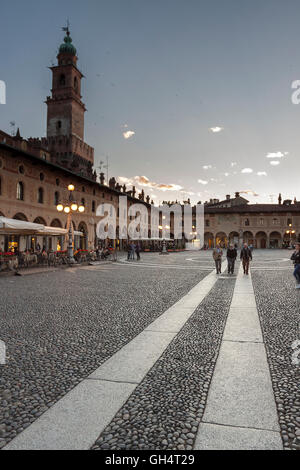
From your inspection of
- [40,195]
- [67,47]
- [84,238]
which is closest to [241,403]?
[40,195]

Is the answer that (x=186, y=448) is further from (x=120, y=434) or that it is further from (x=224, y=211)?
(x=224, y=211)

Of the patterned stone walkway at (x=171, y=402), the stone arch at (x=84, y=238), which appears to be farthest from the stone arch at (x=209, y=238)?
the patterned stone walkway at (x=171, y=402)

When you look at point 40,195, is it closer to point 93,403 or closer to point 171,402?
point 93,403

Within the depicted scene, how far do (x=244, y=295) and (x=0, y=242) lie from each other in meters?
20.7

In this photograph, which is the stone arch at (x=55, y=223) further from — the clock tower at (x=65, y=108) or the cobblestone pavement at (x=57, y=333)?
the clock tower at (x=65, y=108)

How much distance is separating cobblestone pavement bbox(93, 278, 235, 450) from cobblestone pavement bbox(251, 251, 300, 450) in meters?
0.71

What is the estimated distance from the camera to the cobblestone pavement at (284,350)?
244cm

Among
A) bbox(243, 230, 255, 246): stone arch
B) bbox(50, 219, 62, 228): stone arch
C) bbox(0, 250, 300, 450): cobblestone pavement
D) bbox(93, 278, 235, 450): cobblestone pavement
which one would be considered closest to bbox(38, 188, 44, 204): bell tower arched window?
bbox(50, 219, 62, 228): stone arch

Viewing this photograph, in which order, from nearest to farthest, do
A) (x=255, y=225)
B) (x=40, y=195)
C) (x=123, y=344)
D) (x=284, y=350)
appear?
(x=284, y=350) → (x=123, y=344) → (x=40, y=195) → (x=255, y=225)

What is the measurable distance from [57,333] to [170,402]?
2776mm

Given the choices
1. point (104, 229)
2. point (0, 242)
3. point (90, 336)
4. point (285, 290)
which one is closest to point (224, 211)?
point (104, 229)

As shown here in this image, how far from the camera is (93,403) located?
A: 2.69 metres

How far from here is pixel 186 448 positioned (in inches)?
83.7
